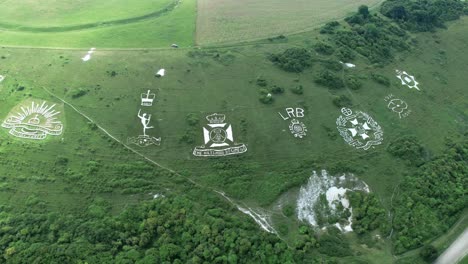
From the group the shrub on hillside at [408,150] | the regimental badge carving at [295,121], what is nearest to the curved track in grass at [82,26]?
the regimental badge carving at [295,121]

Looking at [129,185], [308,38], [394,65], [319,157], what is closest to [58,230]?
[129,185]

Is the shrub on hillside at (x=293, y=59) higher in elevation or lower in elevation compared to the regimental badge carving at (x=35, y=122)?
higher

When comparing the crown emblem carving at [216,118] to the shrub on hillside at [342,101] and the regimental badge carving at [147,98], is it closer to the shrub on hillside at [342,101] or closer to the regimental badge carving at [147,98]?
the regimental badge carving at [147,98]

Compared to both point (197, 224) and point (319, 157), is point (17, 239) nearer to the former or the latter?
point (197, 224)

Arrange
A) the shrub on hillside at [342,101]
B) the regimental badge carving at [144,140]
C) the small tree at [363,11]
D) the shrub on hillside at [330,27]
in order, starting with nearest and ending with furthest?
the regimental badge carving at [144,140] < the shrub on hillside at [342,101] < the shrub on hillside at [330,27] < the small tree at [363,11]

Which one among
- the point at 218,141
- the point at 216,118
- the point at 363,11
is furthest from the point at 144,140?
the point at 363,11

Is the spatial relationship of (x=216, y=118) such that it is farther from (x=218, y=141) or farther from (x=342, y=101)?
(x=342, y=101)

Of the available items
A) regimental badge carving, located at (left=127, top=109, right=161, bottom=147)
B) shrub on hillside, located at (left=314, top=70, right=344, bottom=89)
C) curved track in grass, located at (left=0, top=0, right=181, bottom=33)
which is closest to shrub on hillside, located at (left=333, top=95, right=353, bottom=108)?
shrub on hillside, located at (left=314, top=70, right=344, bottom=89)
